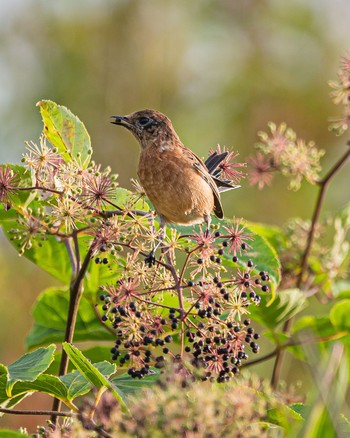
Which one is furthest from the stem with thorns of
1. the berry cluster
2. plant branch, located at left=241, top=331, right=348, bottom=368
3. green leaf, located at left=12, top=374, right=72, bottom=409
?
green leaf, located at left=12, top=374, right=72, bottom=409

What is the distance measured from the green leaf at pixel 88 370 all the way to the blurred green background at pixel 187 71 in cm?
856

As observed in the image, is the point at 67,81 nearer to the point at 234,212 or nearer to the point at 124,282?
the point at 234,212

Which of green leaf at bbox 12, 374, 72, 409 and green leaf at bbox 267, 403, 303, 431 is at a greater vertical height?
green leaf at bbox 12, 374, 72, 409

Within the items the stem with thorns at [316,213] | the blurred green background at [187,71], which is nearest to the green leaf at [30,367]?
the stem with thorns at [316,213]

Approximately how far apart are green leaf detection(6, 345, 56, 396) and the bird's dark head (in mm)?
1637

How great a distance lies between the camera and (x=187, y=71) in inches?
581

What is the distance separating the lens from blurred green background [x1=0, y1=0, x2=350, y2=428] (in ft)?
39.8

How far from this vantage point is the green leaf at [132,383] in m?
2.30

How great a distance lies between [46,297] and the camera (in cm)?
346

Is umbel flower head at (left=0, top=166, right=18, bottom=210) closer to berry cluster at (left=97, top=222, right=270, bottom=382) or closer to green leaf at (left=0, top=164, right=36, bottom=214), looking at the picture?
green leaf at (left=0, top=164, right=36, bottom=214)

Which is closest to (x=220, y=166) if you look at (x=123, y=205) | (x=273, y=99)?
(x=123, y=205)

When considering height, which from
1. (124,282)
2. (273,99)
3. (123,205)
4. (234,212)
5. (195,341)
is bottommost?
(195,341)

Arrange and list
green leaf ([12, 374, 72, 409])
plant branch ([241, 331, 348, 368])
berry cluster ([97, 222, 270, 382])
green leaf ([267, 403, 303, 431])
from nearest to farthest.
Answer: green leaf ([267, 403, 303, 431]) → green leaf ([12, 374, 72, 409]) → berry cluster ([97, 222, 270, 382]) → plant branch ([241, 331, 348, 368])

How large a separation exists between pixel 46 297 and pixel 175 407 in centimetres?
200
